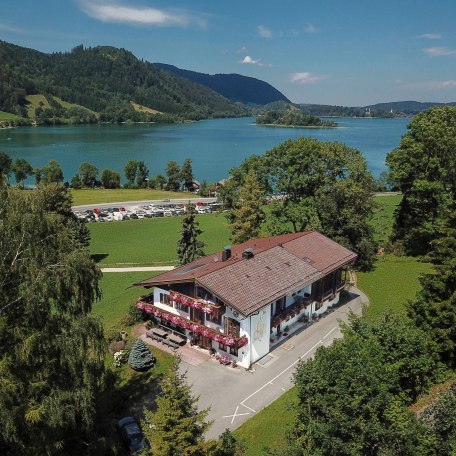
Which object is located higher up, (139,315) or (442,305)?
(442,305)

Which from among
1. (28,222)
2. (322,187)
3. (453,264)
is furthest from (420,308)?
(322,187)

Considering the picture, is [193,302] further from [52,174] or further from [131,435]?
[52,174]

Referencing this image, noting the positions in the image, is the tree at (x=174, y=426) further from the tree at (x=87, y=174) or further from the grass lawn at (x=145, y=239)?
the tree at (x=87, y=174)

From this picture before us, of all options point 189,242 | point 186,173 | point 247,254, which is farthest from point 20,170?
point 247,254

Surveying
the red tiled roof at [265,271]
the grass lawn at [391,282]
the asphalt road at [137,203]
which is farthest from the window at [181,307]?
the asphalt road at [137,203]

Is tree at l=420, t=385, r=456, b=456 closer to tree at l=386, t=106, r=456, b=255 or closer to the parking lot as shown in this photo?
tree at l=386, t=106, r=456, b=255

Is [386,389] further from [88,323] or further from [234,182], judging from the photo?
[234,182]
